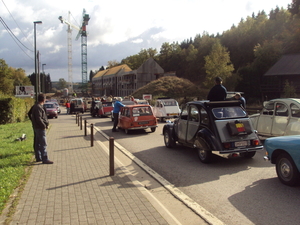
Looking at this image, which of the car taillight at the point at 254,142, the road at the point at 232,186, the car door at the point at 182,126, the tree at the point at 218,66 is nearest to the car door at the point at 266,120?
the road at the point at 232,186

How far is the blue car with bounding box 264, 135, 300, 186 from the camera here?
18.2ft

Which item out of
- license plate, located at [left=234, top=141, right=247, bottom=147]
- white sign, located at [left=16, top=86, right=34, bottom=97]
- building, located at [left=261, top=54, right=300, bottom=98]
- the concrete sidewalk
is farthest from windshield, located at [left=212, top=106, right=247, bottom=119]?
building, located at [left=261, top=54, right=300, bottom=98]

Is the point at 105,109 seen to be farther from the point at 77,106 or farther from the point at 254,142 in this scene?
the point at 254,142

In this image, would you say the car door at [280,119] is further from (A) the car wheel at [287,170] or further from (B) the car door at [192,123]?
(A) the car wheel at [287,170]

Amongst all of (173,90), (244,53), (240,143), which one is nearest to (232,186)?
(240,143)

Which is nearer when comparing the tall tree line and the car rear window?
the car rear window

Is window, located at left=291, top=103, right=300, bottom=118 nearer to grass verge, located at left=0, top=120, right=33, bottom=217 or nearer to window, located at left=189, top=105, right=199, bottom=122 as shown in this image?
window, located at left=189, top=105, right=199, bottom=122

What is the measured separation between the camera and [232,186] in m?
6.07

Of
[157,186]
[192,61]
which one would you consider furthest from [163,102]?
[192,61]

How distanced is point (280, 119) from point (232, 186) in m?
4.63

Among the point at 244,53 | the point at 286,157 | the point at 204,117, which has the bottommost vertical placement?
the point at 286,157

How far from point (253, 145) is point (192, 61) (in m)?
85.8

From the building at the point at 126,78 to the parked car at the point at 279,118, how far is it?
205 ft

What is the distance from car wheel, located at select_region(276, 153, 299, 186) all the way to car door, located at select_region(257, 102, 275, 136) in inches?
169
